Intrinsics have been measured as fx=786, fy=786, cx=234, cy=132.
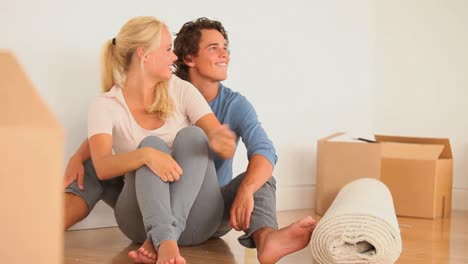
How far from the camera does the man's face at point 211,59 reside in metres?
2.55

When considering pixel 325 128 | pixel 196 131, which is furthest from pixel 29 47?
pixel 325 128

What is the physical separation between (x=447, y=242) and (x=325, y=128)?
A: 1.20 m

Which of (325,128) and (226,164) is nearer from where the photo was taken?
(226,164)

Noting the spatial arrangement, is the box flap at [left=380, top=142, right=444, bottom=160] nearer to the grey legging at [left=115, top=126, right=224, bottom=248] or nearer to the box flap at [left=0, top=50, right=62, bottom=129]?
the grey legging at [left=115, top=126, right=224, bottom=248]

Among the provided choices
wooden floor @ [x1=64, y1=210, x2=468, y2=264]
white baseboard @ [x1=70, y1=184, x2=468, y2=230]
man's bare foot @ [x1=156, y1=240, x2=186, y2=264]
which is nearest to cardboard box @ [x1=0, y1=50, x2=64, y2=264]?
man's bare foot @ [x1=156, y1=240, x2=186, y2=264]

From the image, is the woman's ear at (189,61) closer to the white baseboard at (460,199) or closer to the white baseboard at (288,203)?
the white baseboard at (288,203)

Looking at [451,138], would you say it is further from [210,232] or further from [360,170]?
[210,232]

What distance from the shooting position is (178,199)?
2.08 metres

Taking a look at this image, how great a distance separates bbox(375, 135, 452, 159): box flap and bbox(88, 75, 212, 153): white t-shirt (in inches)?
63.4

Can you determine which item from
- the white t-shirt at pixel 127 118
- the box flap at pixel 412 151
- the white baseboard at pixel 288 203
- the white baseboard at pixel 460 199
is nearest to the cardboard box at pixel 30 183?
the white t-shirt at pixel 127 118

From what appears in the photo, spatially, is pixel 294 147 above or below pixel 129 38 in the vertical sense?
below

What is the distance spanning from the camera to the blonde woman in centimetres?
203

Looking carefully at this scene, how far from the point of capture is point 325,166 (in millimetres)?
3465

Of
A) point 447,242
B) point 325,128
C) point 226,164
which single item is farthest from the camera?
point 325,128
